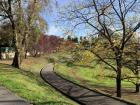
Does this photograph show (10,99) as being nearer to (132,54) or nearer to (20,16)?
(132,54)

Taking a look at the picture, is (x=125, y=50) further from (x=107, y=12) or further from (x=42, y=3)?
(x=42, y=3)

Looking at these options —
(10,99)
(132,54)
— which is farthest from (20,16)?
(10,99)

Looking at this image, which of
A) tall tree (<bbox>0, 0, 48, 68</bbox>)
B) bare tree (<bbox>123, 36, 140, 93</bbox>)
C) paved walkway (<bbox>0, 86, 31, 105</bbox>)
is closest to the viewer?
paved walkway (<bbox>0, 86, 31, 105</bbox>)

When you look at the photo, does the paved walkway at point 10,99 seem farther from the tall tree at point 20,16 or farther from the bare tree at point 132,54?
the tall tree at point 20,16

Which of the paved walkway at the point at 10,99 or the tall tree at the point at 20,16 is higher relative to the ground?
the tall tree at the point at 20,16

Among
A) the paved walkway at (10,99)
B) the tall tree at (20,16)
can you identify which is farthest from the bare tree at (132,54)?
the tall tree at (20,16)

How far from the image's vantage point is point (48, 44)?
110 meters

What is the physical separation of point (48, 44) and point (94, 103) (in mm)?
86088

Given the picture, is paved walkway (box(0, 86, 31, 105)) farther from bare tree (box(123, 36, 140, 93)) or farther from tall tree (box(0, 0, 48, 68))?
tall tree (box(0, 0, 48, 68))

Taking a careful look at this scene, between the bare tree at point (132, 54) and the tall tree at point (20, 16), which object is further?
the tall tree at point (20, 16)

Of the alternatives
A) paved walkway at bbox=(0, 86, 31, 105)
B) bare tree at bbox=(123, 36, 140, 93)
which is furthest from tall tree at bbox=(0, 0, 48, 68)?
paved walkway at bbox=(0, 86, 31, 105)

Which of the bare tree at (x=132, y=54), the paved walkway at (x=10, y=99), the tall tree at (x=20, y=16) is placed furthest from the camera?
the tall tree at (x=20, y=16)

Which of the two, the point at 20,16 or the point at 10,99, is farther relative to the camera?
the point at 20,16

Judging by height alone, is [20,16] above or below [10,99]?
above
